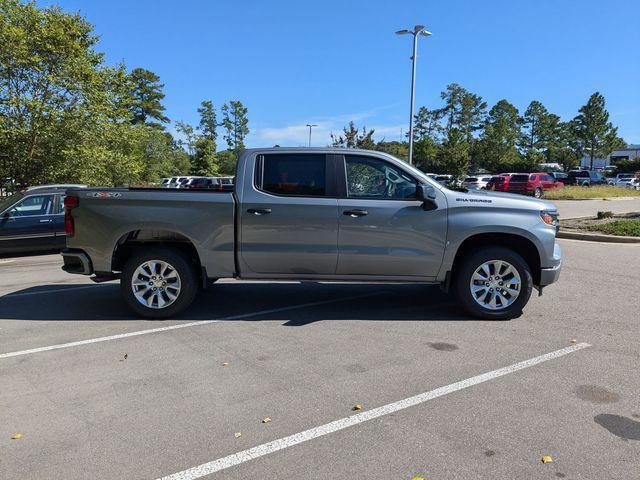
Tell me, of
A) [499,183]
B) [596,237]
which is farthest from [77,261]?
[499,183]

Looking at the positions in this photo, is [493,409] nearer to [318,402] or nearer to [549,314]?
[318,402]

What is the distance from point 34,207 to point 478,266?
9.89 m

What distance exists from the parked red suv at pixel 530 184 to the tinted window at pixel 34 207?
101 feet

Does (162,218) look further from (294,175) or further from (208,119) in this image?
(208,119)

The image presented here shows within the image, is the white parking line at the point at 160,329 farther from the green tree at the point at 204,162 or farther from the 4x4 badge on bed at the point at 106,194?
the green tree at the point at 204,162

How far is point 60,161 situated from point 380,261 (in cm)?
1463

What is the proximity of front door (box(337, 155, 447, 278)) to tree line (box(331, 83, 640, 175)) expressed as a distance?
55.5m

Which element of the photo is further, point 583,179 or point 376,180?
point 583,179

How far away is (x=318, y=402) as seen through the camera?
12.3 ft

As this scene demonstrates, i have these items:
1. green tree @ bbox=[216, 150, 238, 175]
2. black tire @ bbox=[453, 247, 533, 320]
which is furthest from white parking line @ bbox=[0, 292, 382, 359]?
green tree @ bbox=[216, 150, 238, 175]

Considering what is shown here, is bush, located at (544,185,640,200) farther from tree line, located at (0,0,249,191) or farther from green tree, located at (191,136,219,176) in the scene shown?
green tree, located at (191,136,219,176)

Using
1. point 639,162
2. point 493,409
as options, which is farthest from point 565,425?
point 639,162

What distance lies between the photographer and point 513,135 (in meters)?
76.8

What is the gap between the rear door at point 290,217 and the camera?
5.68 meters
